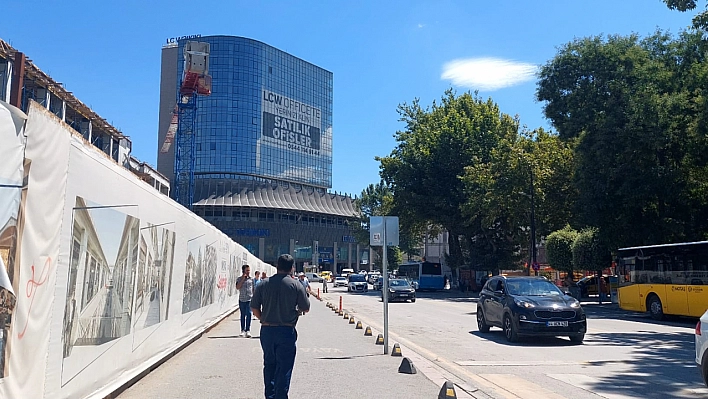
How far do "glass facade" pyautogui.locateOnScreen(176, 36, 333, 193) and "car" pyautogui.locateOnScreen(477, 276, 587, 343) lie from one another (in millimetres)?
91441

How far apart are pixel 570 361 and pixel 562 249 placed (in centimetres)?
2940

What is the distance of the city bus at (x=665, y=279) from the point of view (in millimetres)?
20469

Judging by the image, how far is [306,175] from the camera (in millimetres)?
126375

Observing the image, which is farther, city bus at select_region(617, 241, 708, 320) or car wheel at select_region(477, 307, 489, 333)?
city bus at select_region(617, 241, 708, 320)

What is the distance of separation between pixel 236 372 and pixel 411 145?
43763mm

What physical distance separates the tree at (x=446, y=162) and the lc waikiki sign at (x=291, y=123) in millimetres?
67792

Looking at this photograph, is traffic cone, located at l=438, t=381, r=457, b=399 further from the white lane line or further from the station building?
the station building

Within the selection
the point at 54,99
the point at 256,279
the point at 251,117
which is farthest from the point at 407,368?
the point at 251,117

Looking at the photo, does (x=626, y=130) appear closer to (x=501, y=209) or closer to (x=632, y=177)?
(x=632, y=177)

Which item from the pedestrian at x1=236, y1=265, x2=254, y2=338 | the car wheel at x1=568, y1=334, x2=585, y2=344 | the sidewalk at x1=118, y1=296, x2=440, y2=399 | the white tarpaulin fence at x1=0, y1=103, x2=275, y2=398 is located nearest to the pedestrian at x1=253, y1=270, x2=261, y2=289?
the pedestrian at x1=236, y1=265, x2=254, y2=338

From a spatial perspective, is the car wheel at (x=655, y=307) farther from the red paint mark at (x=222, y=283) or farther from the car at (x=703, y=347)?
the red paint mark at (x=222, y=283)

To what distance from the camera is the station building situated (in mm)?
103062

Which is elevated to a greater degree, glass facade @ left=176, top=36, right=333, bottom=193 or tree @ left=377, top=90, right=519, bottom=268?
glass facade @ left=176, top=36, right=333, bottom=193

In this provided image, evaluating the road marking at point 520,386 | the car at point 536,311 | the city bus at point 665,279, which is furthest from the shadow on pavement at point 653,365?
the city bus at point 665,279
